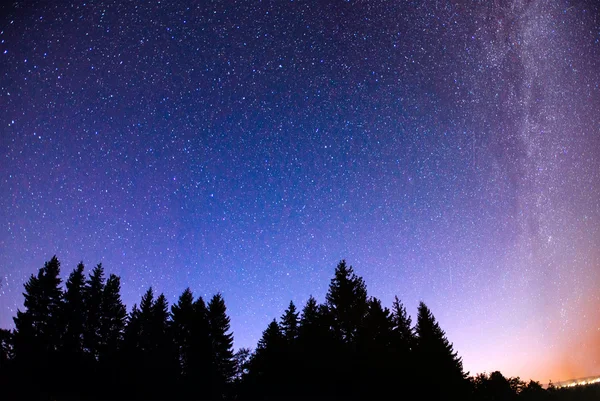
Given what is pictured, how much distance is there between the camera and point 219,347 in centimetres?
3372

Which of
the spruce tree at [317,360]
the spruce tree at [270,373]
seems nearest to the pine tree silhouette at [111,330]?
the spruce tree at [270,373]

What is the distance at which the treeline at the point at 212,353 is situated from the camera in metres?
22.3

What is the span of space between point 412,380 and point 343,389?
5178mm

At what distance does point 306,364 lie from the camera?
2303 cm

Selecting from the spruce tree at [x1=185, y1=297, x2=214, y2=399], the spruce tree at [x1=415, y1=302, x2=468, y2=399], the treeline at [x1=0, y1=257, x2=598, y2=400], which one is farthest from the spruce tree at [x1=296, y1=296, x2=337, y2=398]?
the spruce tree at [x1=185, y1=297, x2=214, y2=399]

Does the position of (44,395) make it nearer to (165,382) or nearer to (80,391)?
(80,391)

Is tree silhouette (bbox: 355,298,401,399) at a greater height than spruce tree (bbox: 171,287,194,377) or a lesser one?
lesser

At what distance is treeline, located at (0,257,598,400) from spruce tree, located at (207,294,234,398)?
0.38ft

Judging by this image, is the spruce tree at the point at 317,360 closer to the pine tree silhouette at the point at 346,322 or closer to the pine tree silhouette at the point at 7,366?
the pine tree silhouette at the point at 346,322

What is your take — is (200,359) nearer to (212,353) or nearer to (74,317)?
(212,353)

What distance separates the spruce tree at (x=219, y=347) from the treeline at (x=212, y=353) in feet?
0.38

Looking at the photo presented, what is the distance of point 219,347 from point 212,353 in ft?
4.87

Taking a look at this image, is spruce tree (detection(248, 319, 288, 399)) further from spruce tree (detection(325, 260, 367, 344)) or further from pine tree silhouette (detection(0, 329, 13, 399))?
pine tree silhouette (detection(0, 329, 13, 399))

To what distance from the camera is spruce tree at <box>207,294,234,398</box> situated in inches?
1202
